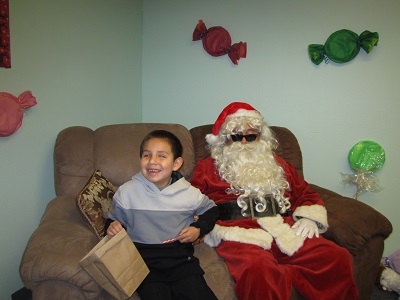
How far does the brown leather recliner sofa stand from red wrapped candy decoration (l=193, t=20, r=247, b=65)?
82 centimetres

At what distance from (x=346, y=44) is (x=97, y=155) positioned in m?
2.27

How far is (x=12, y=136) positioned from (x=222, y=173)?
144 cm

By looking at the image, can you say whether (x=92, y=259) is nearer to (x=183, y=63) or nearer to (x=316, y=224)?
(x=316, y=224)

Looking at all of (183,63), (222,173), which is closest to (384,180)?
(222,173)

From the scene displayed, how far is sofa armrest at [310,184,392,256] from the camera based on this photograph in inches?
63.9

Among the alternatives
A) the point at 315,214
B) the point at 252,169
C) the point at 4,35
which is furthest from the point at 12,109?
the point at 315,214

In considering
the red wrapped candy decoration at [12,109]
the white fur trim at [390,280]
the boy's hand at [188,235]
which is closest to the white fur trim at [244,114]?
the boy's hand at [188,235]

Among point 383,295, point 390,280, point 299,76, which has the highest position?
point 299,76

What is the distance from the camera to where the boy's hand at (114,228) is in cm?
135

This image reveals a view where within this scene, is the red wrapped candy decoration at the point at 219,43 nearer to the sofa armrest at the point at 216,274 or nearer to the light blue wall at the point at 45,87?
the light blue wall at the point at 45,87

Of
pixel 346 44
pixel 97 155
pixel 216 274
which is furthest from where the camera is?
pixel 346 44

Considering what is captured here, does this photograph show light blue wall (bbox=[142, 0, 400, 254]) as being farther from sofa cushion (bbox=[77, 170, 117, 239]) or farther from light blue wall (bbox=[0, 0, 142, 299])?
sofa cushion (bbox=[77, 170, 117, 239])

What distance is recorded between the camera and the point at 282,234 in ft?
5.41

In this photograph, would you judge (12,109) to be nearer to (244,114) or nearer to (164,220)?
(164,220)
